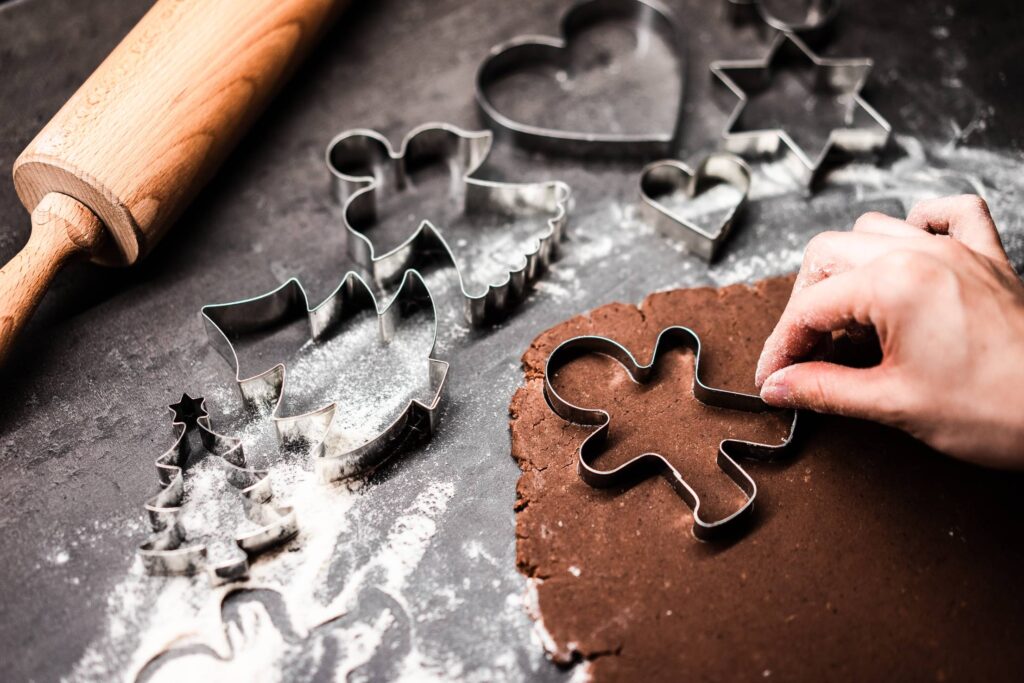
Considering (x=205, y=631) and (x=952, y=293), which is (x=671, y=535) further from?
(x=205, y=631)

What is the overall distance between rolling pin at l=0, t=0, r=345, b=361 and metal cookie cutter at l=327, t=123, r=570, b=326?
283mm

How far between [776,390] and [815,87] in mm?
1203

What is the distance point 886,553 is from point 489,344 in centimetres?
89

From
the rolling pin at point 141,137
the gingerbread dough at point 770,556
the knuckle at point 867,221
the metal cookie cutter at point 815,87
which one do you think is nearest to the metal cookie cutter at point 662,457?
the gingerbread dough at point 770,556

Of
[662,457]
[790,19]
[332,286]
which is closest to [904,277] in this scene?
[662,457]

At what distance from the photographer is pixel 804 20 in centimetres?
262

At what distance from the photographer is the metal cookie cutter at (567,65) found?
223cm

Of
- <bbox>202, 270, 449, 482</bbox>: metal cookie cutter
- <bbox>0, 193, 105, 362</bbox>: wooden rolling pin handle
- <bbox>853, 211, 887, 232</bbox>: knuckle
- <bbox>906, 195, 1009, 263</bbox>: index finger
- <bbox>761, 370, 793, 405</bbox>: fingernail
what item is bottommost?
<bbox>761, 370, 793, 405</bbox>: fingernail

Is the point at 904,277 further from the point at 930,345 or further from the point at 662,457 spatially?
the point at 662,457

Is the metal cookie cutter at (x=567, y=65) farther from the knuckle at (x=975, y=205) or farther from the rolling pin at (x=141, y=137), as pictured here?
the knuckle at (x=975, y=205)

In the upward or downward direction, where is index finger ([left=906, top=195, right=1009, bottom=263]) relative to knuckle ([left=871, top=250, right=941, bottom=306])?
downward

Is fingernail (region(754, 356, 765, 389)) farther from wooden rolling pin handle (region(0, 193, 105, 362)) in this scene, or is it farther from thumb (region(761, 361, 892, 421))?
wooden rolling pin handle (region(0, 193, 105, 362))

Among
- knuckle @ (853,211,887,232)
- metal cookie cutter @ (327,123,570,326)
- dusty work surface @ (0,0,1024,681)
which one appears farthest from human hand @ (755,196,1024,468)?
metal cookie cutter @ (327,123,570,326)

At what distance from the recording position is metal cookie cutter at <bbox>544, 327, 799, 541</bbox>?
1.60 meters
